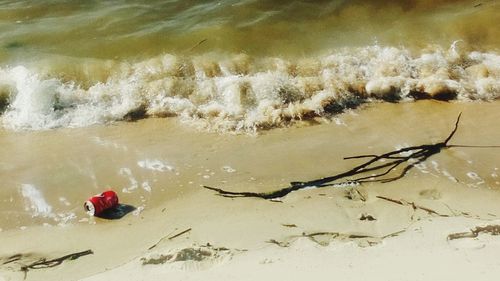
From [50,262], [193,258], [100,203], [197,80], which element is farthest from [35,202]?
[197,80]

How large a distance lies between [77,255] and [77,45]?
415 centimetres

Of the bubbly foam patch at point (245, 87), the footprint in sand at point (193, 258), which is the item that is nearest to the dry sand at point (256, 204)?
the footprint in sand at point (193, 258)

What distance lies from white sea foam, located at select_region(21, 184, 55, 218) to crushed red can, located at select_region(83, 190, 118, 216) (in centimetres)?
35

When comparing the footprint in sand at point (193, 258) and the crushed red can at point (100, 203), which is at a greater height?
the crushed red can at point (100, 203)

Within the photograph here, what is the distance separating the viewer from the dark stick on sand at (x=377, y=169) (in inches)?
175

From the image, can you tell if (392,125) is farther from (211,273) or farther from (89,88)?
(89,88)

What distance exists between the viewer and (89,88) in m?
6.42

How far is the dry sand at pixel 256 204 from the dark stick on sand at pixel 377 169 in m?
0.08

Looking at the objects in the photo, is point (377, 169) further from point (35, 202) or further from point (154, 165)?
point (35, 202)

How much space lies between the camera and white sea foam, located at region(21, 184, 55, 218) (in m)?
4.40

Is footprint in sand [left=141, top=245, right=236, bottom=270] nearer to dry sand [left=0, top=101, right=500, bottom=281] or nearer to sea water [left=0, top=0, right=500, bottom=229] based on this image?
dry sand [left=0, top=101, right=500, bottom=281]

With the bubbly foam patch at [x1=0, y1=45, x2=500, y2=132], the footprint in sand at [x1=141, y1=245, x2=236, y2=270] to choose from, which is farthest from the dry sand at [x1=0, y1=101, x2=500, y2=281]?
the bubbly foam patch at [x1=0, y1=45, x2=500, y2=132]

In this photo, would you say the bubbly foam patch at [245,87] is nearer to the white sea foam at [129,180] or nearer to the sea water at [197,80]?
the sea water at [197,80]

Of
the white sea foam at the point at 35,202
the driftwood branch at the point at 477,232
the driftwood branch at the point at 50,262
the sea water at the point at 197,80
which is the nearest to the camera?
the driftwood branch at the point at 477,232
